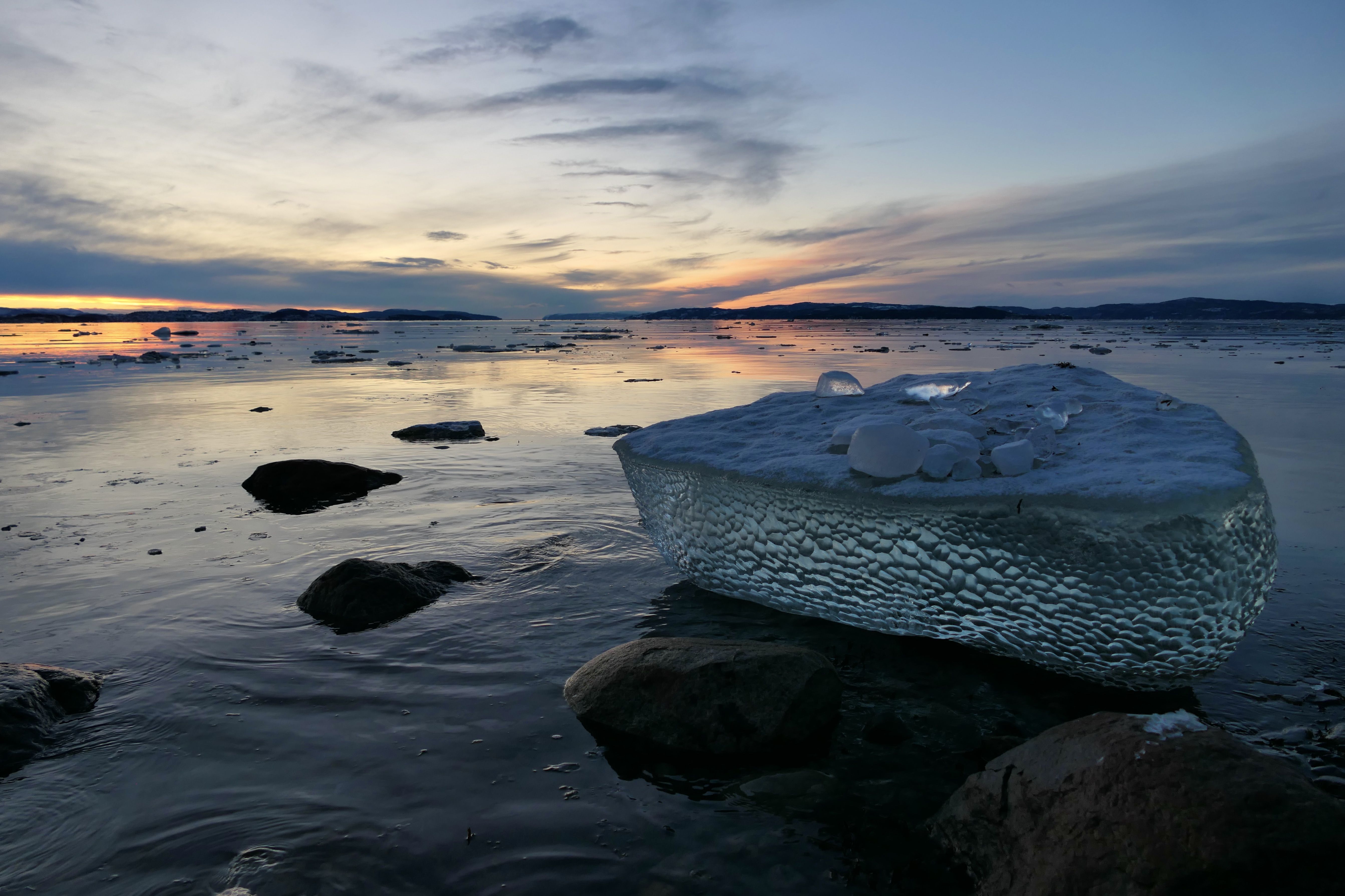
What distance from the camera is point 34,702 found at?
3424 millimetres

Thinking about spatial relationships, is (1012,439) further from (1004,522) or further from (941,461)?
(1004,522)

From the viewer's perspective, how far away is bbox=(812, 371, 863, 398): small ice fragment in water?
5.72 metres

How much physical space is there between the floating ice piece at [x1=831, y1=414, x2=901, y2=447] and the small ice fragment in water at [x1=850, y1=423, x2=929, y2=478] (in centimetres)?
11

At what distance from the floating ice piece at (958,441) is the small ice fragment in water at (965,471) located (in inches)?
1.3

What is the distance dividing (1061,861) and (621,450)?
3763 millimetres

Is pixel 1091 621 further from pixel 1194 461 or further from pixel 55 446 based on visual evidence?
pixel 55 446

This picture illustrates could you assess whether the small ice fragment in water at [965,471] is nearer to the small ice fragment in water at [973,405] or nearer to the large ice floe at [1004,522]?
the large ice floe at [1004,522]

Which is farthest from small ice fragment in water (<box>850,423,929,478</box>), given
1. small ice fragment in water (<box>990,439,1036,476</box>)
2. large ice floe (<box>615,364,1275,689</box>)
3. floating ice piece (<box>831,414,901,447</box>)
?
small ice fragment in water (<box>990,439,1036,476</box>)

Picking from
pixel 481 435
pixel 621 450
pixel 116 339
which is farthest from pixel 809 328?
pixel 621 450

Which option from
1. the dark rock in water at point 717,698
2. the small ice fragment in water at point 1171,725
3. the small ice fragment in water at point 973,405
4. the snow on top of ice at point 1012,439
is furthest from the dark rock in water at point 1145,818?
the small ice fragment in water at point 973,405

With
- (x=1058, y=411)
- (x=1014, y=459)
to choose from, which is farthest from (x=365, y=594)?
(x=1058, y=411)

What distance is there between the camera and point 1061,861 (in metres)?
2.24

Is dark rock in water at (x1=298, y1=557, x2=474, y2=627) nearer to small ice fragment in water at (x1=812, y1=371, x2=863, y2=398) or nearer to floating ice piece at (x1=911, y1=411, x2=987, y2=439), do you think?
small ice fragment in water at (x1=812, y1=371, x2=863, y2=398)

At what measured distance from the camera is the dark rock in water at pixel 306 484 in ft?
25.1
